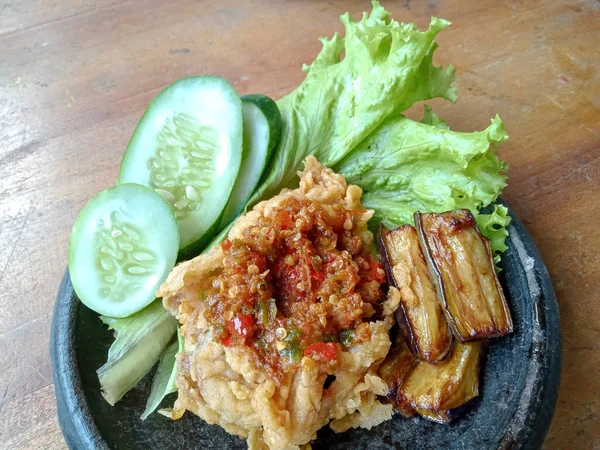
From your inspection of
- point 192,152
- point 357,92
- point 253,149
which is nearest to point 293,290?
point 253,149

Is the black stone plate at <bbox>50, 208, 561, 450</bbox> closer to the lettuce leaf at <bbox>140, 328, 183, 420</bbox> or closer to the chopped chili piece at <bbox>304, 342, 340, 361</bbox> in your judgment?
the lettuce leaf at <bbox>140, 328, 183, 420</bbox>

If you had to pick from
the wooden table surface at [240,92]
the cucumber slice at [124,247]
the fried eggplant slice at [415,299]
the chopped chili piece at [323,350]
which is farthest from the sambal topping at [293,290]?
the wooden table surface at [240,92]

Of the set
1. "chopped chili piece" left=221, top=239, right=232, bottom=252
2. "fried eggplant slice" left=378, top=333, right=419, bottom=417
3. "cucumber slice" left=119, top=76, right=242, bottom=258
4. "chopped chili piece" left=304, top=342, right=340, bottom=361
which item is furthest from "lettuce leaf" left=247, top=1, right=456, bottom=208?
"fried eggplant slice" left=378, top=333, right=419, bottom=417

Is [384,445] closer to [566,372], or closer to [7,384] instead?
[566,372]

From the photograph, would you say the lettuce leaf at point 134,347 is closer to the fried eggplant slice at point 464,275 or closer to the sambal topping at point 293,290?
the sambal topping at point 293,290

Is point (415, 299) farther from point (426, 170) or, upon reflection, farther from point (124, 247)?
point (124, 247)

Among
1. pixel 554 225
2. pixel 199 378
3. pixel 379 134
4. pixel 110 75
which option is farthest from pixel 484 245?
pixel 110 75
